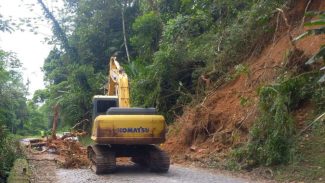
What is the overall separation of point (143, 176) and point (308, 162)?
377 centimetres

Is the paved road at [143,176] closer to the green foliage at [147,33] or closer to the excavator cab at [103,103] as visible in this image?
the excavator cab at [103,103]

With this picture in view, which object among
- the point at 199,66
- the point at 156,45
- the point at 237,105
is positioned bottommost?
the point at 237,105

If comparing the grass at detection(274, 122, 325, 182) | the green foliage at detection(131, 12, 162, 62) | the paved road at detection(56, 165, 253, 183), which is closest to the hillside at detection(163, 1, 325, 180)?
the grass at detection(274, 122, 325, 182)

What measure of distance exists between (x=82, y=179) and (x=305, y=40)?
8078 mm

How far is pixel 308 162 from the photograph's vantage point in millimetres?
10203

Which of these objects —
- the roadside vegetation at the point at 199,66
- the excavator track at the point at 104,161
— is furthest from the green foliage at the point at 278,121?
the excavator track at the point at 104,161

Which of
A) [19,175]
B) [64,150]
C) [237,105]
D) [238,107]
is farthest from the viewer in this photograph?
[64,150]

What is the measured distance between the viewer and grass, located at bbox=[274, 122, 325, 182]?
31.6 feet

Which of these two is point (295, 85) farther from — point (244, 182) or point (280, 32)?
point (280, 32)

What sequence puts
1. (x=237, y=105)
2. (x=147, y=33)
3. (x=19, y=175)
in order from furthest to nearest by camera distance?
(x=147, y=33), (x=237, y=105), (x=19, y=175)

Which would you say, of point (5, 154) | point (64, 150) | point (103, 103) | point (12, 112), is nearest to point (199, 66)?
point (64, 150)

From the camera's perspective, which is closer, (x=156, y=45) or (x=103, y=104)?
(x=103, y=104)

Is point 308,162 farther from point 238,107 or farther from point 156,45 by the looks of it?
point 156,45

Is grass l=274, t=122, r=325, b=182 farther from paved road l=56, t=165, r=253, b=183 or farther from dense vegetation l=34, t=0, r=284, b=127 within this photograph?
dense vegetation l=34, t=0, r=284, b=127
